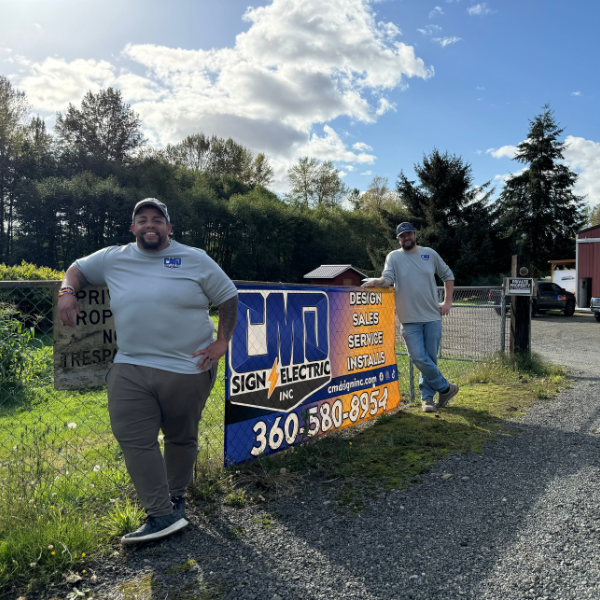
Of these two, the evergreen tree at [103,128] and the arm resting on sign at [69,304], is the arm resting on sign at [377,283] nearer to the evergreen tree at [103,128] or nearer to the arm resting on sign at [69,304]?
the arm resting on sign at [69,304]

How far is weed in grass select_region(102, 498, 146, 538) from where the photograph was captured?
2844mm

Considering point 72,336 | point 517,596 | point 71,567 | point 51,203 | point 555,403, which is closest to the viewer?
point 517,596

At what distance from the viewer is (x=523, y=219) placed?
42.7 meters

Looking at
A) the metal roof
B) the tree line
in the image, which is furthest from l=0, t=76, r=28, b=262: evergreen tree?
the metal roof

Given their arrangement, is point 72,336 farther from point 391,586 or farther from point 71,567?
point 391,586

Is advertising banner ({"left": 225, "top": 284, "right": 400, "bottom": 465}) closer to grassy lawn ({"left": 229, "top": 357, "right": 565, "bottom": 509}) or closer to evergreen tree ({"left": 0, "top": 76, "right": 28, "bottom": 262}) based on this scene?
grassy lawn ({"left": 229, "top": 357, "right": 565, "bottom": 509})

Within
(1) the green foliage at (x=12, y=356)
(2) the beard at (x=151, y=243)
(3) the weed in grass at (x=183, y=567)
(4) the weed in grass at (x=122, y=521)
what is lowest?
(3) the weed in grass at (x=183, y=567)

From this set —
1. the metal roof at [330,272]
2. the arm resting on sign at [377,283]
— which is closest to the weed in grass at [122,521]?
the arm resting on sign at [377,283]

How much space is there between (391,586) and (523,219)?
45.3 metres

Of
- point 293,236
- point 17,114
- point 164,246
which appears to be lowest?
point 164,246

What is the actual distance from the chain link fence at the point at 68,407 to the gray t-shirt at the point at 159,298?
57cm

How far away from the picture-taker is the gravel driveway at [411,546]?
2342 mm

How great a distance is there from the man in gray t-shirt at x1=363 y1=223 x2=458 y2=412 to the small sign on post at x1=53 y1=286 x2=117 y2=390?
2880mm

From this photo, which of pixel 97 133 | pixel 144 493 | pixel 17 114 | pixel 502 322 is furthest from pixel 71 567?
pixel 97 133
